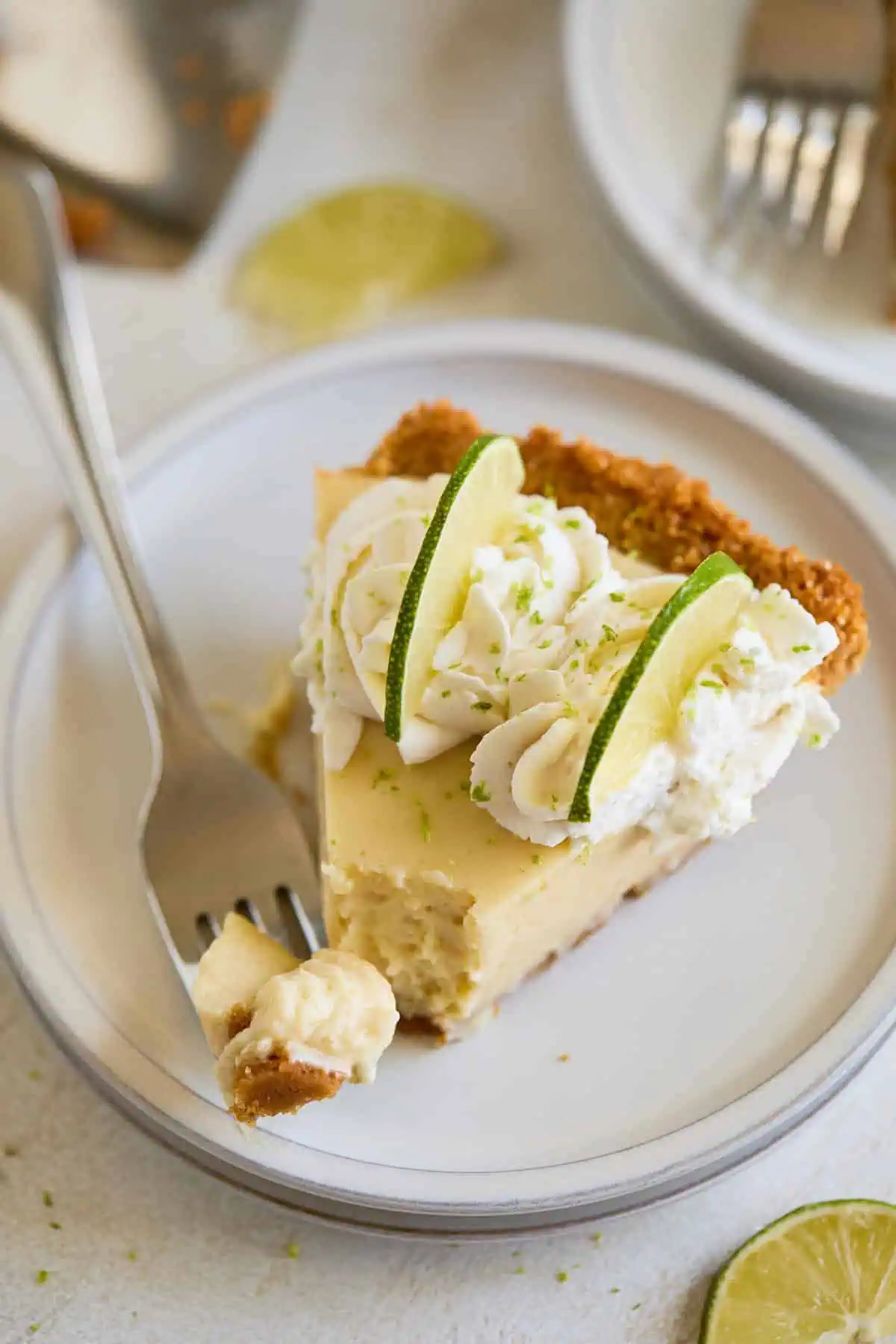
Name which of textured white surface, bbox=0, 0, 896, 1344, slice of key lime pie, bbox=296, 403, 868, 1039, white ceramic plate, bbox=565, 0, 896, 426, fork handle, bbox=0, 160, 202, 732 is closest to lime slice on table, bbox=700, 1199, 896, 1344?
textured white surface, bbox=0, 0, 896, 1344

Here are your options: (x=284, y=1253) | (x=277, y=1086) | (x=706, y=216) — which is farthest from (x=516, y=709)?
(x=706, y=216)

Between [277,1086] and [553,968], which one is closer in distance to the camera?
[277,1086]

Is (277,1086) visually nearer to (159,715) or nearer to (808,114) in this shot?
(159,715)

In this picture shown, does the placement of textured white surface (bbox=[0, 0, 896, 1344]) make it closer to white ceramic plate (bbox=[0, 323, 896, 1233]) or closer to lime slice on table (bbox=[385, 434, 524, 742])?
white ceramic plate (bbox=[0, 323, 896, 1233])

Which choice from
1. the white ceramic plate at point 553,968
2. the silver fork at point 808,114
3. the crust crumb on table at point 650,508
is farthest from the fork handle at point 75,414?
the silver fork at point 808,114

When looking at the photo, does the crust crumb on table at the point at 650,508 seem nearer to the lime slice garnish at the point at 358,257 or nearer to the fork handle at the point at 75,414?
the fork handle at the point at 75,414

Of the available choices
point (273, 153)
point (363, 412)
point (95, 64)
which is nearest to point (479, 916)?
point (363, 412)
